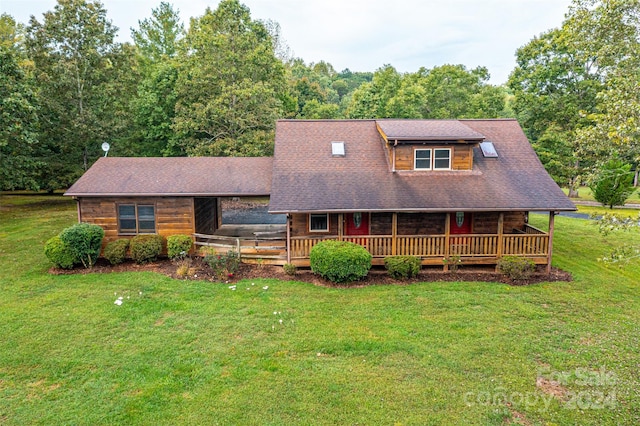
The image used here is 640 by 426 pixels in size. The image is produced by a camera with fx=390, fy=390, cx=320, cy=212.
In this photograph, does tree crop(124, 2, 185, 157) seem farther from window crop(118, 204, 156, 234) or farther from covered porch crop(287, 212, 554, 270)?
covered porch crop(287, 212, 554, 270)

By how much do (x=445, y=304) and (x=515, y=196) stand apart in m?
4.96

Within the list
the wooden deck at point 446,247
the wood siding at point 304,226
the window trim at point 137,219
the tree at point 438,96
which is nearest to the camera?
the wooden deck at point 446,247

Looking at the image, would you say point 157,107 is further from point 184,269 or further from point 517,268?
point 517,268

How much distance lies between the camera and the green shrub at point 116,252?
1291cm

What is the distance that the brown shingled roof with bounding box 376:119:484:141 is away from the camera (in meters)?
13.5

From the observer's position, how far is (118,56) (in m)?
26.9

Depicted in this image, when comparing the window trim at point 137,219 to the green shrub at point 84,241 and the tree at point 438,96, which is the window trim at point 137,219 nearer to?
the green shrub at point 84,241

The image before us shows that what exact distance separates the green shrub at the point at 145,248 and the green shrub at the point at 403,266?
774 centimetres

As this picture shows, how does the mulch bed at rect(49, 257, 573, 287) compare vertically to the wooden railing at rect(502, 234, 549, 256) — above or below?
below

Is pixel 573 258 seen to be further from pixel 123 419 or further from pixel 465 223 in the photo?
pixel 123 419

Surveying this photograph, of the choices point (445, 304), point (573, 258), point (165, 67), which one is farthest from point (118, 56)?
point (573, 258)

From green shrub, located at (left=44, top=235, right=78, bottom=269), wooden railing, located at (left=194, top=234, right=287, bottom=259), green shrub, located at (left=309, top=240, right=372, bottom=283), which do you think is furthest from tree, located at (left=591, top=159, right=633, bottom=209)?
green shrub, located at (left=44, top=235, right=78, bottom=269)

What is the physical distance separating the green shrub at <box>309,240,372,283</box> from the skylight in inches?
261

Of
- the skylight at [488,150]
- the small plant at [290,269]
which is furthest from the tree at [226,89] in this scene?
the skylight at [488,150]
